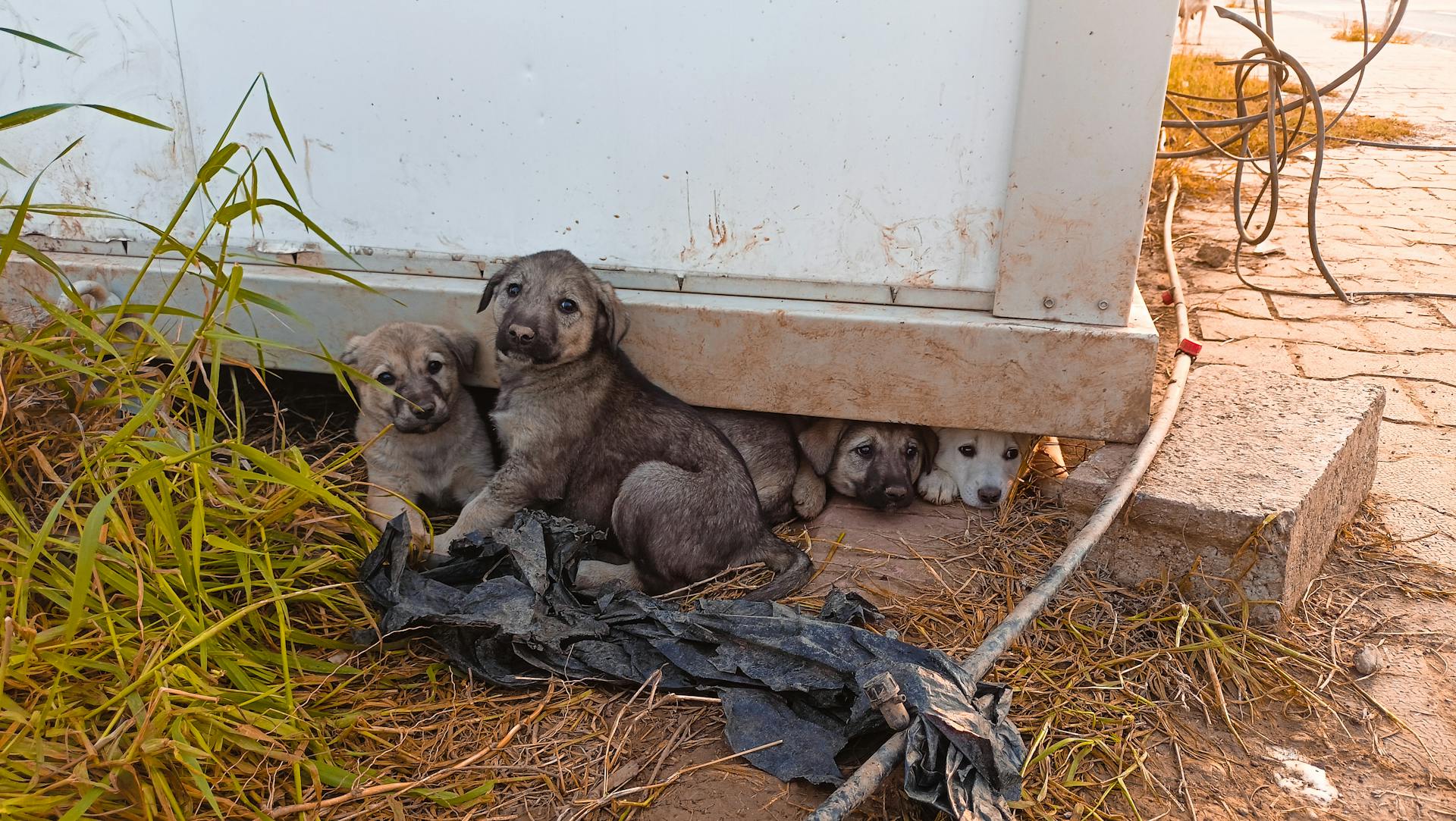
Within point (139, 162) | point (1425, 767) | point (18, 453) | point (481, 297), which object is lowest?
point (1425, 767)

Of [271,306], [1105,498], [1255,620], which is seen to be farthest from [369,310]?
[1255,620]

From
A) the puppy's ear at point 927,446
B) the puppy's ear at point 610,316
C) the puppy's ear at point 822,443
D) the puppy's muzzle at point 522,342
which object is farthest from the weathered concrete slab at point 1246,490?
the puppy's muzzle at point 522,342

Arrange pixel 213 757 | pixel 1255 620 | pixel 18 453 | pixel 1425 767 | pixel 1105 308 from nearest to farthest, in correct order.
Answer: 1. pixel 213 757
2. pixel 1425 767
3. pixel 18 453
4. pixel 1255 620
5. pixel 1105 308

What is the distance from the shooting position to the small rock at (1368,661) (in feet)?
11.0

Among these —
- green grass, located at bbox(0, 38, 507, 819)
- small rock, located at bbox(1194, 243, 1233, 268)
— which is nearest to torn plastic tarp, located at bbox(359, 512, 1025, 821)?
green grass, located at bbox(0, 38, 507, 819)

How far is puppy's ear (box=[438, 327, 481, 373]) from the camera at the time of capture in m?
4.29

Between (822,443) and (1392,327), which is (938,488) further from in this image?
(1392,327)

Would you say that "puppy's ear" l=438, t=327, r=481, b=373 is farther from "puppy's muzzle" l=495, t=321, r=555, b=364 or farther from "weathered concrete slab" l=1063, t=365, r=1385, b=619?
"weathered concrete slab" l=1063, t=365, r=1385, b=619

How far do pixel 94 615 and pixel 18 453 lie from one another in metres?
0.82

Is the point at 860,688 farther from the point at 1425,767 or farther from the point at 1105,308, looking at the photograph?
the point at 1105,308

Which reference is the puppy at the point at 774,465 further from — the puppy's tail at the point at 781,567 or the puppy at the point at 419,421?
the puppy at the point at 419,421

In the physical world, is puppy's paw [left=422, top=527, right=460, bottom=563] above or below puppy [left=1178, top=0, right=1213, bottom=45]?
below

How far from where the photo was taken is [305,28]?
162 inches

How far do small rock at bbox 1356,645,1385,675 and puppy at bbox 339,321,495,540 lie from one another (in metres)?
3.31
